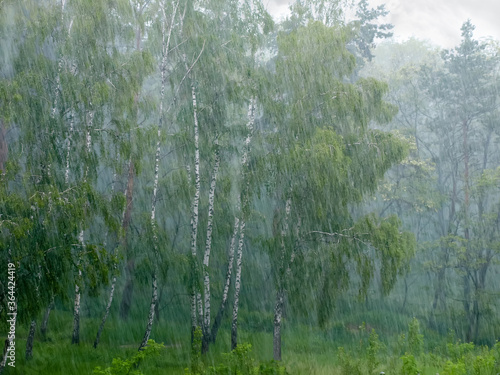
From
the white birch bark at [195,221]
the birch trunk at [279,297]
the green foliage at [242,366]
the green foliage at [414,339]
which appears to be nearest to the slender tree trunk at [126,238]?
the white birch bark at [195,221]

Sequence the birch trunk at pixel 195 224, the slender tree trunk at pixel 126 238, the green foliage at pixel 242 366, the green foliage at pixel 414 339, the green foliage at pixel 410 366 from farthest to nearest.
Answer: the slender tree trunk at pixel 126 238
the green foliage at pixel 414 339
the birch trunk at pixel 195 224
the green foliage at pixel 242 366
the green foliage at pixel 410 366

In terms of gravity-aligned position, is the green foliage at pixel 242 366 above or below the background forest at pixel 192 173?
below

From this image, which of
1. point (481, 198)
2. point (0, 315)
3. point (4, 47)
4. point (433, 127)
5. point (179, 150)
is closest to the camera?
point (0, 315)

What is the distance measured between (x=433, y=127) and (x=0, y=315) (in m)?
22.9

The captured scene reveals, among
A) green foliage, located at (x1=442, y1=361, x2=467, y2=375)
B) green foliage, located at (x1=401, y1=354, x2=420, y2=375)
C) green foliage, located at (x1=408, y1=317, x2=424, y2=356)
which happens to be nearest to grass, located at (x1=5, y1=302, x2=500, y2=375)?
green foliage, located at (x1=408, y1=317, x2=424, y2=356)

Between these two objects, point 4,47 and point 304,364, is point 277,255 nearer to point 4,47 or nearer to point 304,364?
point 304,364

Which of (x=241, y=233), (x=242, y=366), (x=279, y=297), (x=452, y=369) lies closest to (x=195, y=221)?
(x=241, y=233)

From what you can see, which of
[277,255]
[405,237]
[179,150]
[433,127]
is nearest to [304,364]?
[277,255]

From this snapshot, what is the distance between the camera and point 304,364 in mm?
12039

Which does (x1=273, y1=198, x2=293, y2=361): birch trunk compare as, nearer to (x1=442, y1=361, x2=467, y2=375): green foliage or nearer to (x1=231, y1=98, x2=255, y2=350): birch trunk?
(x1=231, y1=98, x2=255, y2=350): birch trunk

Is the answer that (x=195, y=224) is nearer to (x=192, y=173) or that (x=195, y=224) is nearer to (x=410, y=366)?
(x=192, y=173)

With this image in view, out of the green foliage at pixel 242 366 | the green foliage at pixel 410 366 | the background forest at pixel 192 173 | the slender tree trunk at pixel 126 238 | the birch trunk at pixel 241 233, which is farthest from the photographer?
the slender tree trunk at pixel 126 238

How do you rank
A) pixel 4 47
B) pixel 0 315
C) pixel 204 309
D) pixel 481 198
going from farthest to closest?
pixel 481 198 → pixel 204 309 → pixel 4 47 → pixel 0 315

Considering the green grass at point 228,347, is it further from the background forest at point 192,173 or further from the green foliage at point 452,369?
the green foliage at point 452,369
